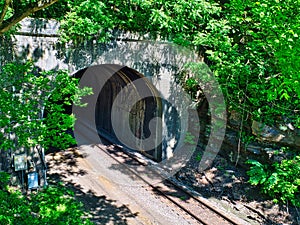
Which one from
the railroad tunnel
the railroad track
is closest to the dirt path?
the railroad track

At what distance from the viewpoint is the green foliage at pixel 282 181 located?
27.8 ft

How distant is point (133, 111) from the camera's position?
14234 millimetres

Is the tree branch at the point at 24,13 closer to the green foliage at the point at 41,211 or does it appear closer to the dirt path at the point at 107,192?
the green foliage at the point at 41,211

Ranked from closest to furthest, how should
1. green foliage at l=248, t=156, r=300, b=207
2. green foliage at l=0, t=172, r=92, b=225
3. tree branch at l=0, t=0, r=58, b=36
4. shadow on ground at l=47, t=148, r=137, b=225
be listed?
green foliage at l=0, t=172, r=92, b=225
tree branch at l=0, t=0, r=58, b=36
shadow on ground at l=47, t=148, r=137, b=225
green foliage at l=248, t=156, r=300, b=207

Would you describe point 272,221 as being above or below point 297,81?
below

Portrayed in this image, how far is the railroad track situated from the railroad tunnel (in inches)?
39.1

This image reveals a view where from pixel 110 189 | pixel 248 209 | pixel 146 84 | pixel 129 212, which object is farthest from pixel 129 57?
pixel 248 209

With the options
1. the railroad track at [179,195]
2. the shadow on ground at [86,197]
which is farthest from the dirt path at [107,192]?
the railroad track at [179,195]

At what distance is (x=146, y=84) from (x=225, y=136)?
3.69 metres

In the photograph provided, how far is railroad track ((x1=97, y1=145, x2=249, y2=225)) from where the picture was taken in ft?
26.6

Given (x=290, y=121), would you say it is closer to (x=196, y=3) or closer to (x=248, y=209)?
(x=248, y=209)

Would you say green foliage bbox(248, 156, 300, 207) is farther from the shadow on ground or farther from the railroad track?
the shadow on ground

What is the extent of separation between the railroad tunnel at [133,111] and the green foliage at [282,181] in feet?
13.9

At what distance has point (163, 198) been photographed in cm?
931
